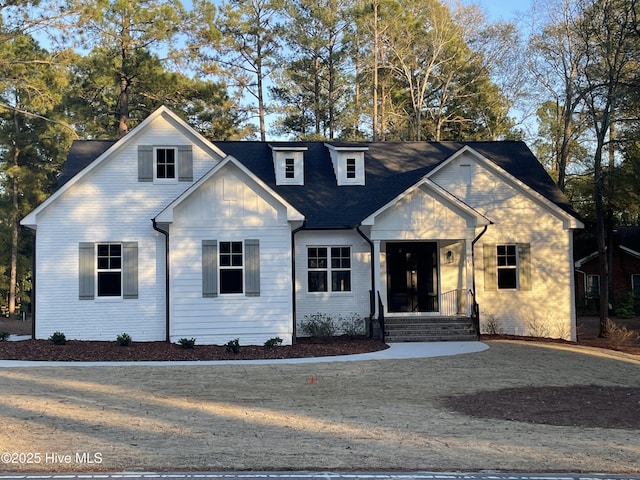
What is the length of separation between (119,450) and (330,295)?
46.2 feet

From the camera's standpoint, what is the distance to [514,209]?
23.3 m

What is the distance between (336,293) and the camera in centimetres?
2192

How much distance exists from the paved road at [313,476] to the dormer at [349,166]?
56.1 ft

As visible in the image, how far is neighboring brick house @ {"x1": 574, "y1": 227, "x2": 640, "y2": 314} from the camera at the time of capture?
38719 millimetres

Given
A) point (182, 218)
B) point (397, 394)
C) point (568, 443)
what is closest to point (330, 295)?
point (182, 218)

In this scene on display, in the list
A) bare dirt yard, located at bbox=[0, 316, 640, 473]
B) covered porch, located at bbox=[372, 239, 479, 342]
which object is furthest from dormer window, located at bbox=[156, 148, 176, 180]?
bare dirt yard, located at bbox=[0, 316, 640, 473]

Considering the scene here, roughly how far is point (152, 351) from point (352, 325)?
655cm

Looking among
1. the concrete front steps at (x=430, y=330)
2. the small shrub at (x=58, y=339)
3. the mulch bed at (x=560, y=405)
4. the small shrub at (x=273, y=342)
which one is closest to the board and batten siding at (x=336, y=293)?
the concrete front steps at (x=430, y=330)

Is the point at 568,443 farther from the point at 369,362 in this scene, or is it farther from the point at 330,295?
the point at 330,295

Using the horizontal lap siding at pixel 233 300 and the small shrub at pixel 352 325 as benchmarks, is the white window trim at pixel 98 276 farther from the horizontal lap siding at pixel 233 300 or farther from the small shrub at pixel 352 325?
the small shrub at pixel 352 325

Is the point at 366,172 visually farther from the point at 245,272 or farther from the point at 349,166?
the point at 245,272

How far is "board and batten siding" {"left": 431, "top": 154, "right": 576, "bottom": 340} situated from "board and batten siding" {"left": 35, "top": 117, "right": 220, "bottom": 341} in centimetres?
864

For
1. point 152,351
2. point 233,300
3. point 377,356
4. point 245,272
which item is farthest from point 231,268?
point 377,356

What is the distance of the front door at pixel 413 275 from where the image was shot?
22.9 meters
